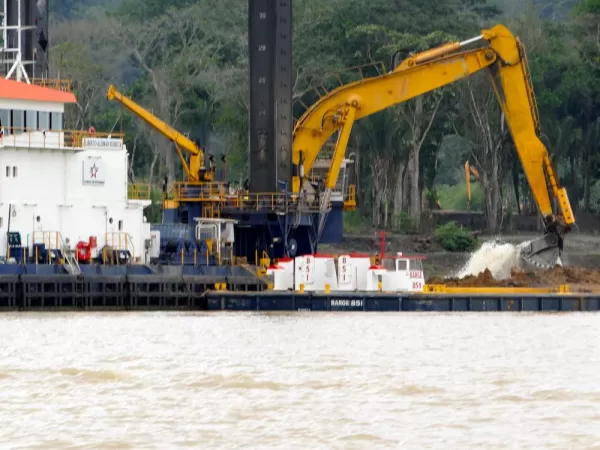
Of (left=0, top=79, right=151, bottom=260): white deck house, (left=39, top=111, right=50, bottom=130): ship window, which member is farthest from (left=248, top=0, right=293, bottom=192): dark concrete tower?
(left=39, top=111, right=50, bottom=130): ship window

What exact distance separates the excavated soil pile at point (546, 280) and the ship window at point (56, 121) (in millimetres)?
14118

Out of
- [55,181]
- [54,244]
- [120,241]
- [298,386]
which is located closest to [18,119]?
[55,181]

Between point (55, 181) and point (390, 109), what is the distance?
112 feet

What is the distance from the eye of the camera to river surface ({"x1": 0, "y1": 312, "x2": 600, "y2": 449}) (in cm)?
3123

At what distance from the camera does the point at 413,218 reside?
94438 millimetres

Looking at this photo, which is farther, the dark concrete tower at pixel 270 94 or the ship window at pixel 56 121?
the dark concrete tower at pixel 270 94

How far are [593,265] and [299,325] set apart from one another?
119ft

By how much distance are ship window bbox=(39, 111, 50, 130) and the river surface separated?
12113 mm

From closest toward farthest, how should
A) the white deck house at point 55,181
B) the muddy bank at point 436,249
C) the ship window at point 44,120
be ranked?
the white deck house at point 55,181 < the ship window at point 44,120 < the muddy bank at point 436,249

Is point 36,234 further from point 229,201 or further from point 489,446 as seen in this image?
point 489,446

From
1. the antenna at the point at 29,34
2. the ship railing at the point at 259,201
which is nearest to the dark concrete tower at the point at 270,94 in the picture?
the ship railing at the point at 259,201

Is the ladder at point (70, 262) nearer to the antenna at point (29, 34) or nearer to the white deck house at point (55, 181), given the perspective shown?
the white deck house at point (55, 181)

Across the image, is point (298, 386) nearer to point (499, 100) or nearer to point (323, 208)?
point (323, 208)

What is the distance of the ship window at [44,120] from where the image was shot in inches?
2510
